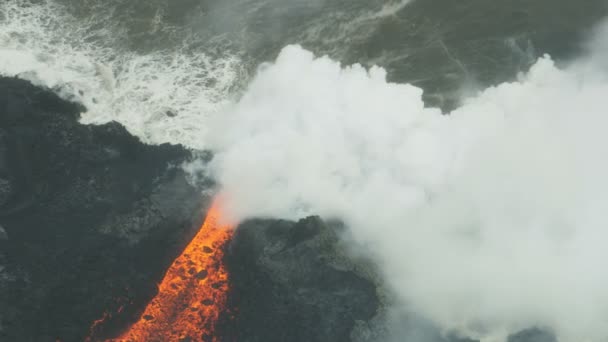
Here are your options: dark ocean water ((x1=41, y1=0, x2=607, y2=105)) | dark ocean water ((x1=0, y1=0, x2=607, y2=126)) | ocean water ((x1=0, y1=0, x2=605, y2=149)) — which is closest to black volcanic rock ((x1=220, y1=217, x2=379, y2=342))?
ocean water ((x1=0, y1=0, x2=605, y2=149))

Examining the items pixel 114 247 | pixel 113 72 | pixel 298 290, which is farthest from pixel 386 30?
pixel 114 247

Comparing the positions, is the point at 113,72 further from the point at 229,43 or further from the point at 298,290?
the point at 298,290

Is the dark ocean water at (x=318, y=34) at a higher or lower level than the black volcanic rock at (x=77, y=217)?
higher

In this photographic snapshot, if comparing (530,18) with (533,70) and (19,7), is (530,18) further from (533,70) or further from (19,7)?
(19,7)

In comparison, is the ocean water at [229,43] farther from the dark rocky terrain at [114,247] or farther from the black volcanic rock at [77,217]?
the dark rocky terrain at [114,247]

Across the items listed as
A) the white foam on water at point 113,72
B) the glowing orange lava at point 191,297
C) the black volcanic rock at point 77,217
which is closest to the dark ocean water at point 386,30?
the white foam on water at point 113,72
